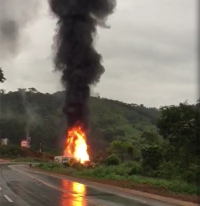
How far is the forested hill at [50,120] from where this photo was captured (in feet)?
393

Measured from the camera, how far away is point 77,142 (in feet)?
180

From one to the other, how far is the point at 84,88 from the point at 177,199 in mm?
37388

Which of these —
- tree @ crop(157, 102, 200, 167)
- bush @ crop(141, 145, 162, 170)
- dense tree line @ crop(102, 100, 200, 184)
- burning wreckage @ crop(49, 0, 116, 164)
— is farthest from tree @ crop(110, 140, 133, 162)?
tree @ crop(157, 102, 200, 167)

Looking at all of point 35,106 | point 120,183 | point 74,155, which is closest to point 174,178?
point 120,183

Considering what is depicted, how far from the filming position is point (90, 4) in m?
59.0

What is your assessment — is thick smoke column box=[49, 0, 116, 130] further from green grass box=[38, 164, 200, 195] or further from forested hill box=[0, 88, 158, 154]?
forested hill box=[0, 88, 158, 154]

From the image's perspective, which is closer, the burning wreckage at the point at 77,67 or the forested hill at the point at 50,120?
the burning wreckage at the point at 77,67

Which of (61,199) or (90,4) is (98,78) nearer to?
(90,4)

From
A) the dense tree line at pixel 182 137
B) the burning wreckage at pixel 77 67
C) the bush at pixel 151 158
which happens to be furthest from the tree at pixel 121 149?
the dense tree line at pixel 182 137

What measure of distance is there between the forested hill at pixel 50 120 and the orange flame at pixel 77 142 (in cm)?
4507

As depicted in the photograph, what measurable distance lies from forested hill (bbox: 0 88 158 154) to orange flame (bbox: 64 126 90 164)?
4507 cm

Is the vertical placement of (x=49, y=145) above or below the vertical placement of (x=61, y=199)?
above

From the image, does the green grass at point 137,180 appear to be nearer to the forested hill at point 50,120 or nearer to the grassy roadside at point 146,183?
the grassy roadside at point 146,183

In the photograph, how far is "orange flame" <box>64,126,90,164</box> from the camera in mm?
54625
